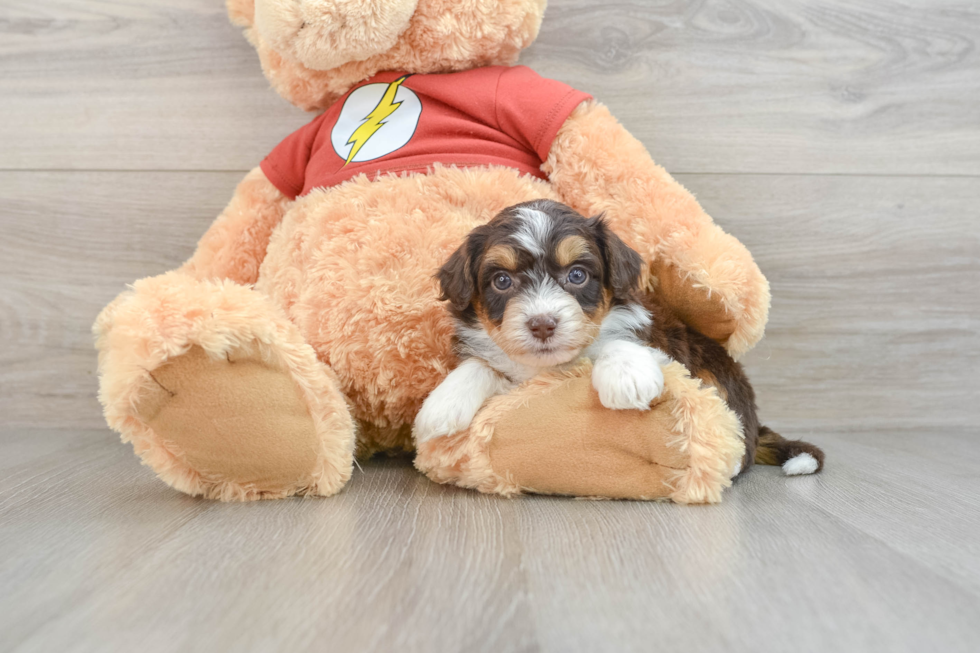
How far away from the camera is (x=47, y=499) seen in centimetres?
160

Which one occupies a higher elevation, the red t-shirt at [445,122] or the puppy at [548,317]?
the red t-shirt at [445,122]

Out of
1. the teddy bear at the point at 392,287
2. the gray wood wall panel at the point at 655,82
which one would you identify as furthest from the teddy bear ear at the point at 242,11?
the gray wood wall panel at the point at 655,82

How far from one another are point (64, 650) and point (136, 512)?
0.65m

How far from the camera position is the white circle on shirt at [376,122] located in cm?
189

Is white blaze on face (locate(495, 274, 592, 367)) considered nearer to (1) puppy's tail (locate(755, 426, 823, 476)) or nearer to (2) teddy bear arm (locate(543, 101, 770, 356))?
(2) teddy bear arm (locate(543, 101, 770, 356))

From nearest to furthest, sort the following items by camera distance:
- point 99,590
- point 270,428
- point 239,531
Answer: point 99,590 < point 239,531 < point 270,428

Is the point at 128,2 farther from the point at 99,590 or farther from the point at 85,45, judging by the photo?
the point at 99,590

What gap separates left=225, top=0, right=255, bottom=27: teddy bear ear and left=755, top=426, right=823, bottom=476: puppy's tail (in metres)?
1.86

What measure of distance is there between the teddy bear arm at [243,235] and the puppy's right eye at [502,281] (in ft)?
3.02

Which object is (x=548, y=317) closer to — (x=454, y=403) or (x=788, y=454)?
(x=454, y=403)

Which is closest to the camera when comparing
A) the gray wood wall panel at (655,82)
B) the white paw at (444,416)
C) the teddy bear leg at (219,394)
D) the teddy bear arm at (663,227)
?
the teddy bear leg at (219,394)

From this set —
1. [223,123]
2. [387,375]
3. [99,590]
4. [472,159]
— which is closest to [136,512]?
[99,590]

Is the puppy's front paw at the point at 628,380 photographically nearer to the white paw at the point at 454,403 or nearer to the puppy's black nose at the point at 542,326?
the puppy's black nose at the point at 542,326

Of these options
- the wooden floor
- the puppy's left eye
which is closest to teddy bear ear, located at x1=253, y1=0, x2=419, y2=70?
the wooden floor
